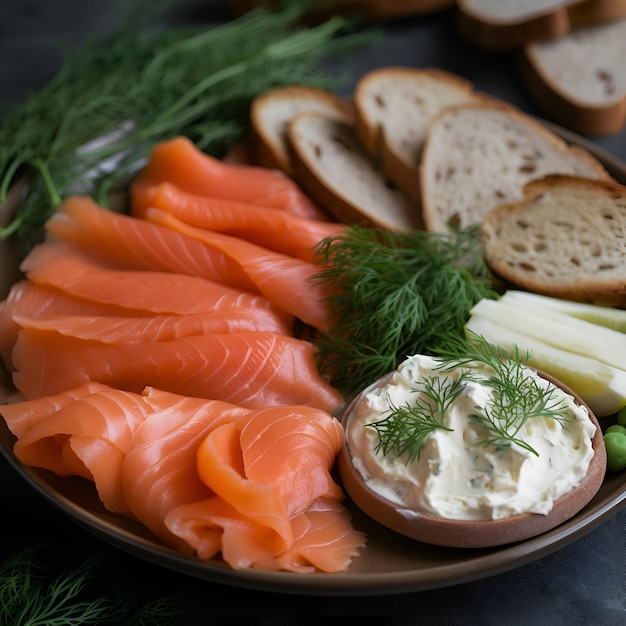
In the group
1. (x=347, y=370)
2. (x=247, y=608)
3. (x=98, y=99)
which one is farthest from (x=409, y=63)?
(x=247, y=608)

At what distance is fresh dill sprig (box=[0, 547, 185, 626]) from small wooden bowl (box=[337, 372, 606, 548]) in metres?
0.64

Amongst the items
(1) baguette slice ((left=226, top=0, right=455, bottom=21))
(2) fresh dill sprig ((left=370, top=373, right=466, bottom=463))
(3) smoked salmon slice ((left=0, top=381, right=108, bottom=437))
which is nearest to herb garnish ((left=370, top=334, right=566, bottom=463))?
(2) fresh dill sprig ((left=370, top=373, right=466, bottom=463))

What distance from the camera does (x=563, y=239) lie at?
295cm

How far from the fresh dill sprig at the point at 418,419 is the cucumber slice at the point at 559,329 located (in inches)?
17.7

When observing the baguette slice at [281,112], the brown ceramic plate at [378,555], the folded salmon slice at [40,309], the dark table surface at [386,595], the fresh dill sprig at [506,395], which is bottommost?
the dark table surface at [386,595]

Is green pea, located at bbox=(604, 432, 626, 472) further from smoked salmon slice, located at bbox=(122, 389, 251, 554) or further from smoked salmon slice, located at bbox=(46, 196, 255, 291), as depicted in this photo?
smoked salmon slice, located at bbox=(46, 196, 255, 291)

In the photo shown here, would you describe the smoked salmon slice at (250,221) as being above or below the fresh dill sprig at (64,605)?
above

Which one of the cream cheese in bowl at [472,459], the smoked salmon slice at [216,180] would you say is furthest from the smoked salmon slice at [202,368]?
the smoked salmon slice at [216,180]

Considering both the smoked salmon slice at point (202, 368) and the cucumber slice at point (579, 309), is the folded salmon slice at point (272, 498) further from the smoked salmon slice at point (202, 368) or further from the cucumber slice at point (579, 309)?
the cucumber slice at point (579, 309)

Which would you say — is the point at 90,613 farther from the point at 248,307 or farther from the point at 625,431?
the point at 625,431

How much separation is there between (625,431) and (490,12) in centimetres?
286

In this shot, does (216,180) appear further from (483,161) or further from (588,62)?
(588,62)

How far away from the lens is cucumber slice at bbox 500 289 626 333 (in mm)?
2601

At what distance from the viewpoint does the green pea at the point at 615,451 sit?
7.26 feet
